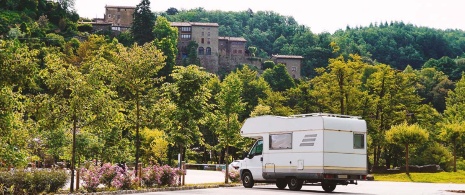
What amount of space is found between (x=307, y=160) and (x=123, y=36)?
112 metres

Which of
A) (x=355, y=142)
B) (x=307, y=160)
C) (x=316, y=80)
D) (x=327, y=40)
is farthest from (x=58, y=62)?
(x=327, y=40)

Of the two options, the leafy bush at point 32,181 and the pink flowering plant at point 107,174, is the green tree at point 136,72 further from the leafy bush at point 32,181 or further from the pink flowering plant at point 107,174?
the leafy bush at point 32,181

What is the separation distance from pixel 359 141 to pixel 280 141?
3.43 metres

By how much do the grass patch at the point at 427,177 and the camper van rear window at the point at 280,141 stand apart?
16835 millimetres

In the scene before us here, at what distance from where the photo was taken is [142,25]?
135 m

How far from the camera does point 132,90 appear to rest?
2839cm

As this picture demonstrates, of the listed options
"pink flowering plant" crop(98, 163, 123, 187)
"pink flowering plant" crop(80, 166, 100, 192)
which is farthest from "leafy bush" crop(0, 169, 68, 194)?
"pink flowering plant" crop(98, 163, 123, 187)

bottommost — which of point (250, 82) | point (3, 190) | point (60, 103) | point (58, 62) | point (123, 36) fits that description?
point (3, 190)

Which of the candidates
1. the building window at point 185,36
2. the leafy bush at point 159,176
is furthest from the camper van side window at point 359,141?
the building window at point 185,36

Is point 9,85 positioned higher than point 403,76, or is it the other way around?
point 403,76

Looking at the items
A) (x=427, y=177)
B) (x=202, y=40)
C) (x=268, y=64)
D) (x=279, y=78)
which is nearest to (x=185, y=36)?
(x=202, y=40)

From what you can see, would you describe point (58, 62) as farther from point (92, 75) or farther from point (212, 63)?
point (212, 63)

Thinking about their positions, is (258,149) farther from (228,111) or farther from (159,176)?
(159,176)

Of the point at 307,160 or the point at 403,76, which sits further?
the point at 403,76
